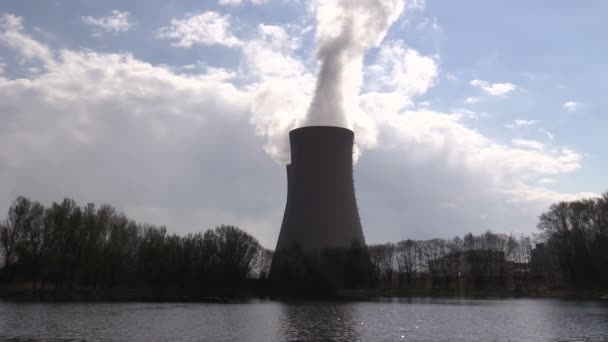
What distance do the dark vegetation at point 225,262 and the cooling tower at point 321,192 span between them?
4.10 ft

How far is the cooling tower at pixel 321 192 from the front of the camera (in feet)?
98.6

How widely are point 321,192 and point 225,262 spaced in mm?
11938

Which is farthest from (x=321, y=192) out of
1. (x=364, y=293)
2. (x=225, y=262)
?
(x=225, y=262)

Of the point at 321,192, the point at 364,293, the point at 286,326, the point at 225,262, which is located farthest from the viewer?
the point at 225,262

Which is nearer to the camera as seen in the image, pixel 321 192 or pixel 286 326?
pixel 286 326

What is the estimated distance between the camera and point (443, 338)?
12961 mm

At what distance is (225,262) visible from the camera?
39.4 metres

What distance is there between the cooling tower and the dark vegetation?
4.10ft

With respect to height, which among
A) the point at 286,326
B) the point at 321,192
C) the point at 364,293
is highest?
the point at 321,192

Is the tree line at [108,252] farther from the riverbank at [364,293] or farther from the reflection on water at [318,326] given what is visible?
the reflection on water at [318,326]

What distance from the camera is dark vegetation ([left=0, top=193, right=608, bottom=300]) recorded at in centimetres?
3059

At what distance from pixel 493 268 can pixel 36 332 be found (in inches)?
1545

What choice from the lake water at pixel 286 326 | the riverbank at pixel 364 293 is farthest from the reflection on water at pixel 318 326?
the riverbank at pixel 364 293

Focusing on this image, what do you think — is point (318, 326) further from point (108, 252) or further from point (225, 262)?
point (225, 262)
